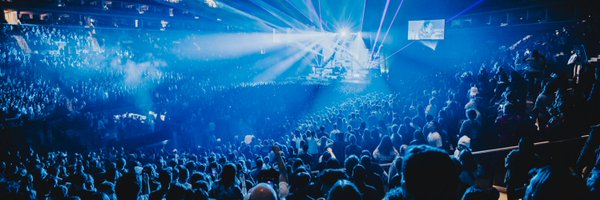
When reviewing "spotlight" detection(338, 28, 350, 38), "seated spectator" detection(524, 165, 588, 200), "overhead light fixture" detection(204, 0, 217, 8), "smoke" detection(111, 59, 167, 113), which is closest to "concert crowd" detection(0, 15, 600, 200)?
"seated spectator" detection(524, 165, 588, 200)

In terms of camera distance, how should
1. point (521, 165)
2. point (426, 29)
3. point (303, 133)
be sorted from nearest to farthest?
point (521, 165), point (303, 133), point (426, 29)

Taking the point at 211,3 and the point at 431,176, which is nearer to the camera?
the point at 431,176

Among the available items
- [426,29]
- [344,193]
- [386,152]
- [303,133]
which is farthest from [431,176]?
[426,29]

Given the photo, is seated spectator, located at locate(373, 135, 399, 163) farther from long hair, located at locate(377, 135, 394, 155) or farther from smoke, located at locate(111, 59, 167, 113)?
smoke, located at locate(111, 59, 167, 113)

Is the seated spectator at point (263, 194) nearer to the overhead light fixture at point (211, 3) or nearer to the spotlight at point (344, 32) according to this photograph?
the spotlight at point (344, 32)

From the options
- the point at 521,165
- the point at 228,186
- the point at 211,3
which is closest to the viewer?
the point at 521,165

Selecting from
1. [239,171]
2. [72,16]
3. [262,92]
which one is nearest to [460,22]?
[262,92]

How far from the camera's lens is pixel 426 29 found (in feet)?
68.3

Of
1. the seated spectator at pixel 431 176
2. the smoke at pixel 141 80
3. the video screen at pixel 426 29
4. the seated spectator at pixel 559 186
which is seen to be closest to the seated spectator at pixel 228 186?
the seated spectator at pixel 431 176

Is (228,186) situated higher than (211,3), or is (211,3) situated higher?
(211,3)

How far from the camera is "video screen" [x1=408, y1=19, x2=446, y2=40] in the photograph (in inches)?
799

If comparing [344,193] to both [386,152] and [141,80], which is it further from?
[141,80]

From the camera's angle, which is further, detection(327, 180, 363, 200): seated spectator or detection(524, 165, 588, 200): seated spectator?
detection(327, 180, 363, 200): seated spectator

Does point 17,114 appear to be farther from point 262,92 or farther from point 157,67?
point 157,67
